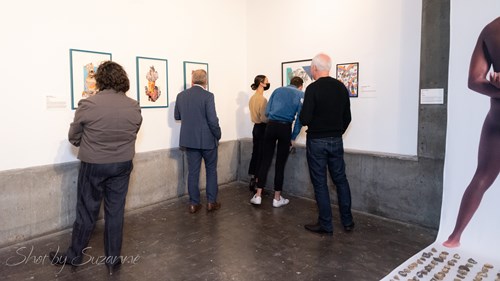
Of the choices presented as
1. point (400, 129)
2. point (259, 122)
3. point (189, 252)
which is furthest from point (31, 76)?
point (400, 129)

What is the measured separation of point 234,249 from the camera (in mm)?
3102

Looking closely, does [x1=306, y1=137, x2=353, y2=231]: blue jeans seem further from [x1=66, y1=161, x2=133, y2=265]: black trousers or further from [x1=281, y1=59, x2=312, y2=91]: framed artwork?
[x1=66, y1=161, x2=133, y2=265]: black trousers

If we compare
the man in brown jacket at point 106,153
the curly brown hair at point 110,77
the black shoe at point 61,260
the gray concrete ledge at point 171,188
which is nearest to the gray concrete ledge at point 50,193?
the gray concrete ledge at point 171,188

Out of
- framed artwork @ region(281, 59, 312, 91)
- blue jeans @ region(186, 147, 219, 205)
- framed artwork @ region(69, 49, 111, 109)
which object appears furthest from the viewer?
framed artwork @ region(281, 59, 312, 91)

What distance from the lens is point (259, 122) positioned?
15.4 feet

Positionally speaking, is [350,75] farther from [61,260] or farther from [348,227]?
[61,260]

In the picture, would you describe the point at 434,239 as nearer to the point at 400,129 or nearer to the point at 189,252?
the point at 400,129

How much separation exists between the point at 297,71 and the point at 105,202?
118 inches

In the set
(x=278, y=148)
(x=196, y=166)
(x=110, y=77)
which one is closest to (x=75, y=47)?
(x=110, y=77)

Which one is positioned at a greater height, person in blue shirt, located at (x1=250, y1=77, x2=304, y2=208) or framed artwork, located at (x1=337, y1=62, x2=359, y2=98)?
framed artwork, located at (x1=337, y1=62, x2=359, y2=98)

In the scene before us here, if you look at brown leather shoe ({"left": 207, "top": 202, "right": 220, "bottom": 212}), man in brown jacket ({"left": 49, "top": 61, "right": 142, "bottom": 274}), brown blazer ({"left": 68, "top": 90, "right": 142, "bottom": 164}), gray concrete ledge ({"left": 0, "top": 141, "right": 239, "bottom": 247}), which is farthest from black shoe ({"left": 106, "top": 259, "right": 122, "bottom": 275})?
brown leather shoe ({"left": 207, "top": 202, "right": 220, "bottom": 212})

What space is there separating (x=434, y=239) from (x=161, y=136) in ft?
10.4

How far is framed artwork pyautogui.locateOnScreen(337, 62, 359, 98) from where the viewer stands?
412cm

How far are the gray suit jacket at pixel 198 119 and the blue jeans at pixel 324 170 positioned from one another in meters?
→ 1.14
